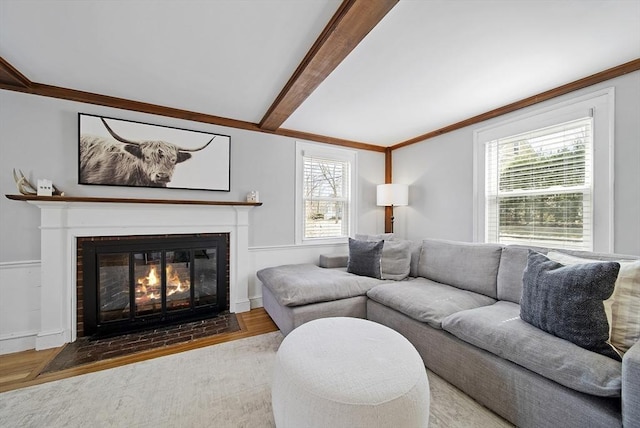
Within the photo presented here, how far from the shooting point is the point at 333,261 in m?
3.24

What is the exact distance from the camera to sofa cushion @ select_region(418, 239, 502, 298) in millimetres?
2248

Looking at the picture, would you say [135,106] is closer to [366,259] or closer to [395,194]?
[366,259]

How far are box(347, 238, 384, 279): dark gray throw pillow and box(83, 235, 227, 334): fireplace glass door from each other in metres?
1.53

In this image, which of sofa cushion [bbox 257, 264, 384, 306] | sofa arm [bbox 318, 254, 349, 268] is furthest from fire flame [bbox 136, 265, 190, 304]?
sofa arm [bbox 318, 254, 349, 268]

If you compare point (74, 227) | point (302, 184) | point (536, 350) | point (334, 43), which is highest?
point (334, 43)

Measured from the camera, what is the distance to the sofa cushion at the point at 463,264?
88.5 inches

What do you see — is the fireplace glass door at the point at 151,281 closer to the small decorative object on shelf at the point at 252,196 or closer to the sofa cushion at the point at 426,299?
the small decorative object on shelf at the point at 252,196

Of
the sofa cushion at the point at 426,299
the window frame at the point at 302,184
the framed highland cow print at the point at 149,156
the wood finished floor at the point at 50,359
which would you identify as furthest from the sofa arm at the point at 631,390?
A: the framed highland cow print at the point at 149,156

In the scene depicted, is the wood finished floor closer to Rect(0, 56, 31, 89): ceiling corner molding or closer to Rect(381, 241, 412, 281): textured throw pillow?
Rect(381, 241, 412, 281): textured throw pillow

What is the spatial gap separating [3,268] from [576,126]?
204 inches

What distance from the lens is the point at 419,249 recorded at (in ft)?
9.62

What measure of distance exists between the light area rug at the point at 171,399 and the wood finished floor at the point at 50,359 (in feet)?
0.28

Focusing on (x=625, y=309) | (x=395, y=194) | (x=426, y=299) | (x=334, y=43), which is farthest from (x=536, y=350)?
(x=395, y=194)

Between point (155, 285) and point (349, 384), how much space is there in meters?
2.45
